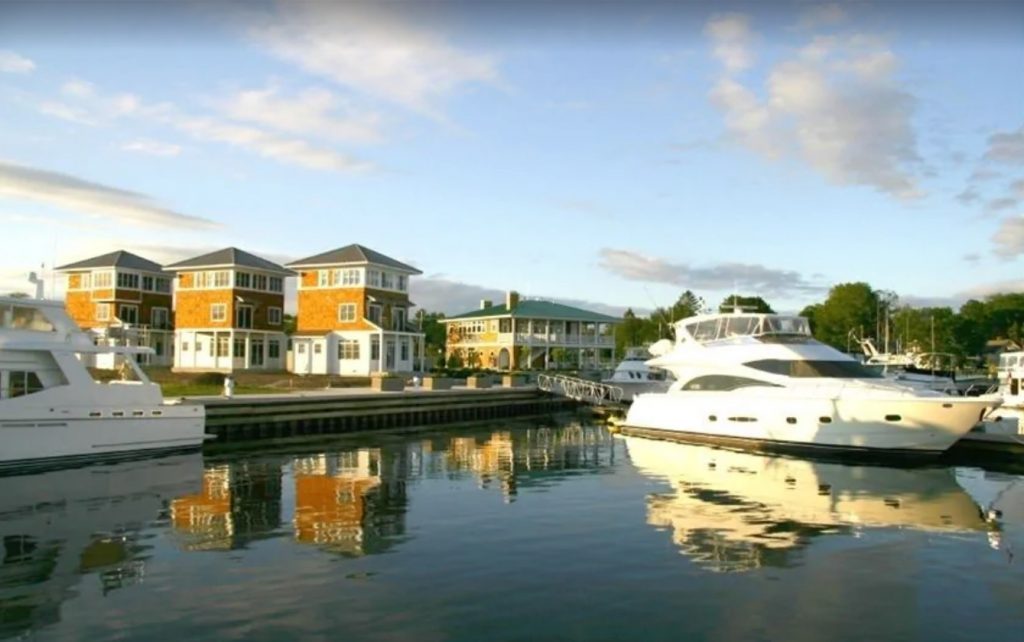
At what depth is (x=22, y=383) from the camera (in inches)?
829

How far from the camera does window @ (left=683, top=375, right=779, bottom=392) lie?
26797mm

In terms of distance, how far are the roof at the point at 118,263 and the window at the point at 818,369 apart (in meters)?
46.5

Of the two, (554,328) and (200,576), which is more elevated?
(554,328)

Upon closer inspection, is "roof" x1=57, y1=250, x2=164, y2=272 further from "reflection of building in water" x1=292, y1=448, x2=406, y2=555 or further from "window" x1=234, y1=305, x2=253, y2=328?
"reflection of building in water" x1=292, y1=448, x2=406, y2=555

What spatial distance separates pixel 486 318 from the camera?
68.9 meters

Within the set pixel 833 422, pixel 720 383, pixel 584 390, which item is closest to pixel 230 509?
pixel 833 422

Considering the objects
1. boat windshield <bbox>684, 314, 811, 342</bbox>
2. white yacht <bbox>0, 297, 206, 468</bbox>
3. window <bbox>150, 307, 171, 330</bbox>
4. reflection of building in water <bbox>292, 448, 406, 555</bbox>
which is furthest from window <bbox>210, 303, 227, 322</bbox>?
boat windshield <bbox>684, 314, 811, 342</bbox>

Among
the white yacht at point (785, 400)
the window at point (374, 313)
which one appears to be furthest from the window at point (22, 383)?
the window at point (374, 313)

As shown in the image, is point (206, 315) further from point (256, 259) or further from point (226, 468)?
point (226, 468)

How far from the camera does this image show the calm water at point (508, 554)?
31.7ft

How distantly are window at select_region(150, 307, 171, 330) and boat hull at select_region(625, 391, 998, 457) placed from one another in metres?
45.2

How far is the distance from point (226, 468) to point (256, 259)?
33175 mm

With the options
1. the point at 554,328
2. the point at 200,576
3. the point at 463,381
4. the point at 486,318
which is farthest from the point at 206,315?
the point at 200,576

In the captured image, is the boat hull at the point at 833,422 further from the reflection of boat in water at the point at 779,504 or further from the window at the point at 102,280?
the window at the point at 102,280
